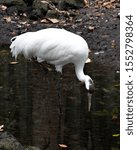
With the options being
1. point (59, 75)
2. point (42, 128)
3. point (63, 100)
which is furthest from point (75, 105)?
point (59, 75)

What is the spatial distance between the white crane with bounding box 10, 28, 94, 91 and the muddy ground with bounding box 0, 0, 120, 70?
297 cm

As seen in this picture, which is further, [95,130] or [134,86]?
[95,130]

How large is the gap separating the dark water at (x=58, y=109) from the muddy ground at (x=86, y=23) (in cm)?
238

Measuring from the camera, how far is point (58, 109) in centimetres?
995

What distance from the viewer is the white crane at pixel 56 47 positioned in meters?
11.0

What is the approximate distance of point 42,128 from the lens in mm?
9070

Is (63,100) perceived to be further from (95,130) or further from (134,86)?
(134,86)

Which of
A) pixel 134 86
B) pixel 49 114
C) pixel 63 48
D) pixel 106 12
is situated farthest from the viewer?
pixel 106 12

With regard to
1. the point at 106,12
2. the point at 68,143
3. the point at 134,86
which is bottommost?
the point at 68,143

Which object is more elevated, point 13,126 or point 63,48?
point 63,48

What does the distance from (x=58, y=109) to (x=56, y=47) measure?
1.76 metres

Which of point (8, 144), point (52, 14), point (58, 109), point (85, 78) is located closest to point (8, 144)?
point (8, 144)

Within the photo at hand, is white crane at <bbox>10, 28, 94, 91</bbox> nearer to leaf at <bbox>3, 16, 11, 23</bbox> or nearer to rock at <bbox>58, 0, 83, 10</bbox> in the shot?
leaf at <bbox>3, 16, 11, 23</bbox>

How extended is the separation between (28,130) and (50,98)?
1756mm
